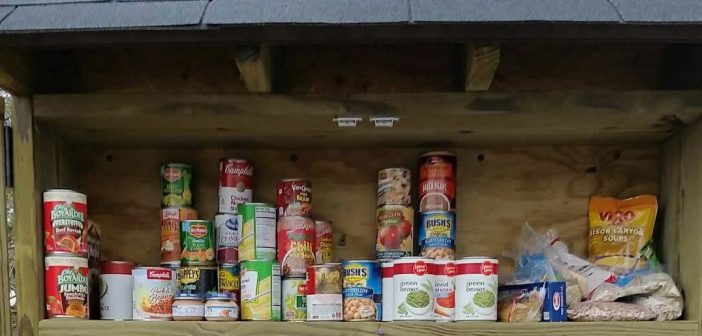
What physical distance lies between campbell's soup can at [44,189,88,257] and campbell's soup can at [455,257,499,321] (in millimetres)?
746

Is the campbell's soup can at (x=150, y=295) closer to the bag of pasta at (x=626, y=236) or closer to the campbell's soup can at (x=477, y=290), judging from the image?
the campbell's soup can at (x=477, y=290)

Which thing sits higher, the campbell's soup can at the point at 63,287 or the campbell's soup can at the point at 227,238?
the campbell's soup can at the point at 227,238

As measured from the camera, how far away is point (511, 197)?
5.91 feet

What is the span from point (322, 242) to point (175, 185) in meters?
0.34

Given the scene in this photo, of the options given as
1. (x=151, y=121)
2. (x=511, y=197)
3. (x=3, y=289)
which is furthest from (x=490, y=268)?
(x=3, y=289)

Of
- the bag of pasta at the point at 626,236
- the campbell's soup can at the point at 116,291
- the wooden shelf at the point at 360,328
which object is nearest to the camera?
the wooden shelf at the point at 360,328

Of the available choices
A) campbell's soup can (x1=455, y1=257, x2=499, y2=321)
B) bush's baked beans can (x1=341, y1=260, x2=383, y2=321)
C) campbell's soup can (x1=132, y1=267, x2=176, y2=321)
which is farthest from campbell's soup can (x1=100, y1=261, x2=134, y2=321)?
campbell's soup can (x1=455, y1=257, x2=499, y2=321)

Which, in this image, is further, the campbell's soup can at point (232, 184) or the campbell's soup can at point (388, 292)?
the campbell's soup can at point (232, 184)

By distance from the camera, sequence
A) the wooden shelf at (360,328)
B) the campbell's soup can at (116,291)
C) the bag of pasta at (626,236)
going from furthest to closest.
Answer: the bag of pasta at (626,236) → the campbell's soup can at (116,291) → the wooden shelf at (360,328)

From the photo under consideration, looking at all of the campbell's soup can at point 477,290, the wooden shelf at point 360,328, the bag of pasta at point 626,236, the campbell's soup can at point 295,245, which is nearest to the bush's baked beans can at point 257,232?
the campbell's soup can at point 295,245

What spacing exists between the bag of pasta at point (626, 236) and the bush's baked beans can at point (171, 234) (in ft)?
2.92

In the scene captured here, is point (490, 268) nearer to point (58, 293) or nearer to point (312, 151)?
point (312, 151)

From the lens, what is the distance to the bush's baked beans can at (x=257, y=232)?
160cm

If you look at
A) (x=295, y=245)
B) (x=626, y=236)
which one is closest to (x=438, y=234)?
(x=295, y=245)
